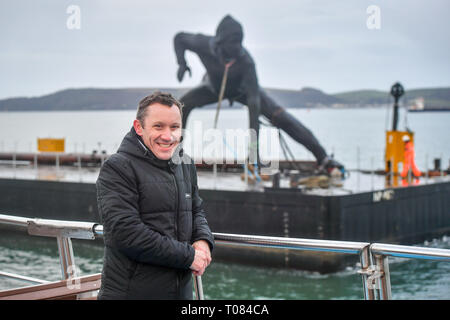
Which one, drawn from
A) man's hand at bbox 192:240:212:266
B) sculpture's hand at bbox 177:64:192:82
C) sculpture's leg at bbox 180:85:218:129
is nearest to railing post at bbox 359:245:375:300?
man's hand at bbox 192:240:212:266

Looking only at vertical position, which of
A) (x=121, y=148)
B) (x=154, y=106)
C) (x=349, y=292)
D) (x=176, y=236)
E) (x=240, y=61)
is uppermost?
(x=240, y=61)

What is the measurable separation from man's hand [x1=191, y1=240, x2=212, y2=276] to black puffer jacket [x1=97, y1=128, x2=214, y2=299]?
45mm

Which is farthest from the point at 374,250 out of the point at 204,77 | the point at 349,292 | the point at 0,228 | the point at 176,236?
the point at 204,77

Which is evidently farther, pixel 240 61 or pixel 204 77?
pixel 204 77

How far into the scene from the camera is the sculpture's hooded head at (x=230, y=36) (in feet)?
63.9

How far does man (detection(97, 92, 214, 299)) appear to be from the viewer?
2.88m

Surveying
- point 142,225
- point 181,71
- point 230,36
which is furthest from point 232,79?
point 142,225

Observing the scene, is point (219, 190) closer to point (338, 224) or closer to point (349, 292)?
point (338, 224)

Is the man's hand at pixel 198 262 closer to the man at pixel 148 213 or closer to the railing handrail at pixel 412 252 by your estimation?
the man at pixel 148 213

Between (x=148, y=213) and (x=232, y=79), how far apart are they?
1792cm

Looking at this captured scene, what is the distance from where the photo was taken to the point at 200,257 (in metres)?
3.03

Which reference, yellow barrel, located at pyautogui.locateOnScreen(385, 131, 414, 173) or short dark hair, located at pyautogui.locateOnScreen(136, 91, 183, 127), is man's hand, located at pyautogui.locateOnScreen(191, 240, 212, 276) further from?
yellow barrel, located at pyautogui.locateOnScreen(385, 131, 414, 173)

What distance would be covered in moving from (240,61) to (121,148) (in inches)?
683

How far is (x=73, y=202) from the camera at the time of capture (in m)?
21.5
